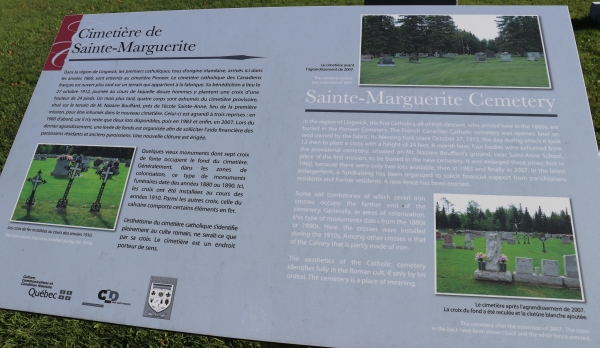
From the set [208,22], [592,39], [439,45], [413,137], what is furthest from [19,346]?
[592,39]

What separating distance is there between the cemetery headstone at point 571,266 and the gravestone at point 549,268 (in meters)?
0.04

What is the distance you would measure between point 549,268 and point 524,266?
98mm

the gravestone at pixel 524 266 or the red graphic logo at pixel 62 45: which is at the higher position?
the red graphic logo at pixel 62 45

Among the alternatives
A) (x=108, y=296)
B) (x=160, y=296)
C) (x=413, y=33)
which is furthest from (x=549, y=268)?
(x=108, y=296)

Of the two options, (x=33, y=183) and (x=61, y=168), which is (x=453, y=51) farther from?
(x=33, y=183)

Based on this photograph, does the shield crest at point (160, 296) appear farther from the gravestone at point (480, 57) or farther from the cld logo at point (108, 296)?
the gravestone at point (480, 57)

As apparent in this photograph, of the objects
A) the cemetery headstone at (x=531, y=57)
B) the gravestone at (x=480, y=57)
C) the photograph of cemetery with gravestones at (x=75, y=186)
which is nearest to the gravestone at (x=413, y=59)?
the gravestone at (x=480, y=57)

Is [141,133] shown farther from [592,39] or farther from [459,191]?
[592,39]

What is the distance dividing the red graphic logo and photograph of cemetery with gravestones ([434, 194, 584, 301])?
2347mm

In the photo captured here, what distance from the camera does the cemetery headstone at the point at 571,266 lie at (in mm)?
1675

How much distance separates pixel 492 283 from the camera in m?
1.70

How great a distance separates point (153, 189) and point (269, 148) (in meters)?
0.61

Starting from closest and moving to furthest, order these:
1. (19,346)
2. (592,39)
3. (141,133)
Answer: (141,133) → (19,346) → (592,39)

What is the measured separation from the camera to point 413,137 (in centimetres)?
193
